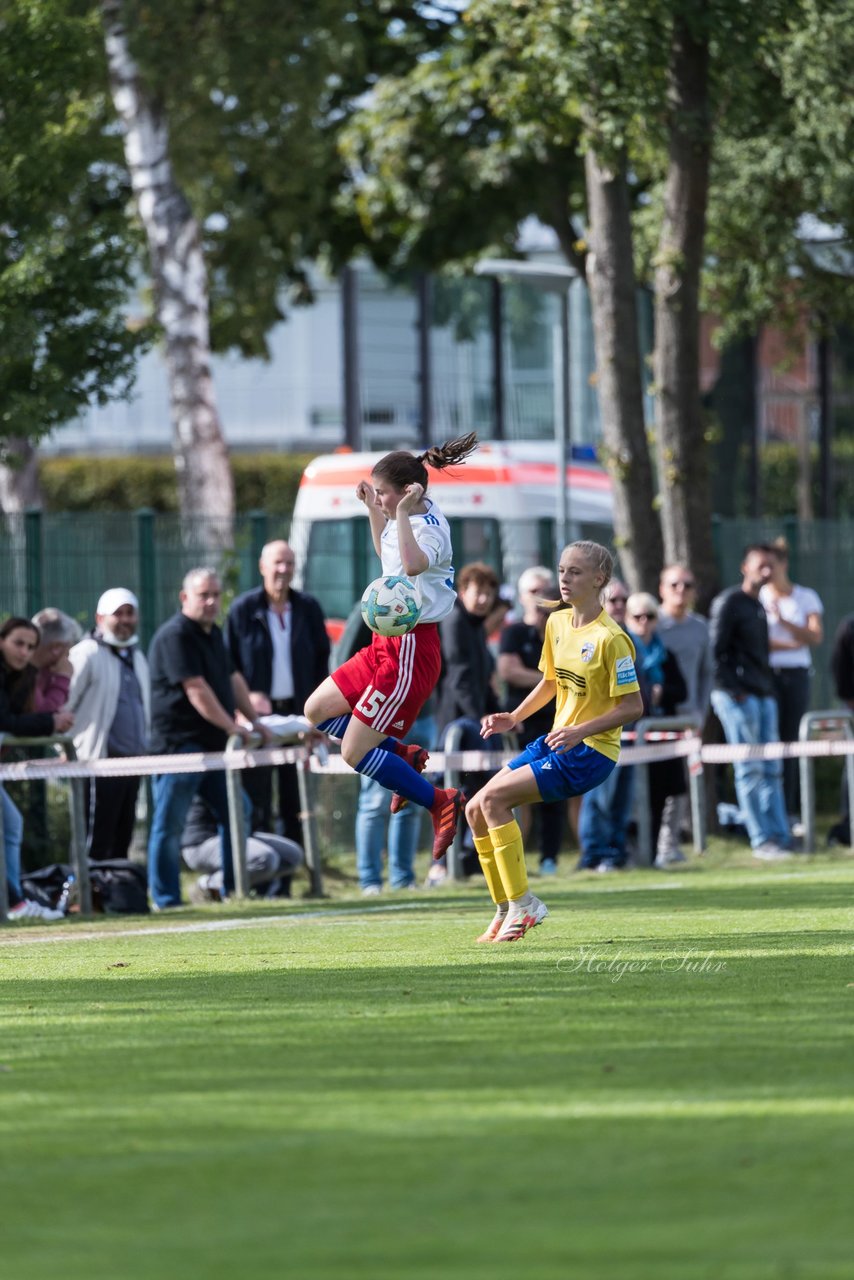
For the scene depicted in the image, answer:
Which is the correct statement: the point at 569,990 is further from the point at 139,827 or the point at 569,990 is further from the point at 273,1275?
the point at 139,827

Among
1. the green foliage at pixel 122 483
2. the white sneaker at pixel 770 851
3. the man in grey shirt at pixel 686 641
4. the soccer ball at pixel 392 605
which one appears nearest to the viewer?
the soccer ball at pixel 392 605

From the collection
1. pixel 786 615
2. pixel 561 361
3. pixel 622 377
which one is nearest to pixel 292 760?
pixel 786 615

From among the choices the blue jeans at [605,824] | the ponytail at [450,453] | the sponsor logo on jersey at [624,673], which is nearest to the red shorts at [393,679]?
the ponytail at [450,453]

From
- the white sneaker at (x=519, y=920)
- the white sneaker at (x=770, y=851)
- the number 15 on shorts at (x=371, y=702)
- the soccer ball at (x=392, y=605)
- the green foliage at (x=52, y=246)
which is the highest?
the green foliage at (x=52, y=246)

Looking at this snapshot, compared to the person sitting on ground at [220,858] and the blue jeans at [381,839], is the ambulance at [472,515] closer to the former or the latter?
the blue jeans at [381,839]

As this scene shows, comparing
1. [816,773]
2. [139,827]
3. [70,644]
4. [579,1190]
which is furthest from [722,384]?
[579,1190]

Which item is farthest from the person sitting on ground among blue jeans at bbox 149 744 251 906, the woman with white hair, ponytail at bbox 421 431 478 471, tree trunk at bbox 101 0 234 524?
tree trunk at bbox 101 0 234 524

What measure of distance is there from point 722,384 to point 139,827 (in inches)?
719

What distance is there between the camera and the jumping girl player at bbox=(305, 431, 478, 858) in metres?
10.2

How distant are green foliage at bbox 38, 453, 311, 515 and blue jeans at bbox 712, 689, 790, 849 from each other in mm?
31239

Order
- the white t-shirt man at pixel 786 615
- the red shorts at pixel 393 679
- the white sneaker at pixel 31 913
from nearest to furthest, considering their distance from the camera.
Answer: the red shorts at pixel 393 679 < the white sneaker at pixel 31 913 < the white t-shirt man at pixel 786 615

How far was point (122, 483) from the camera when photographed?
1956 inches

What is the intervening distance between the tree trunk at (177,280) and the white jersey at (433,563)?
1673 centimetres

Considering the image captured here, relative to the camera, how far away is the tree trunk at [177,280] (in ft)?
87.7
